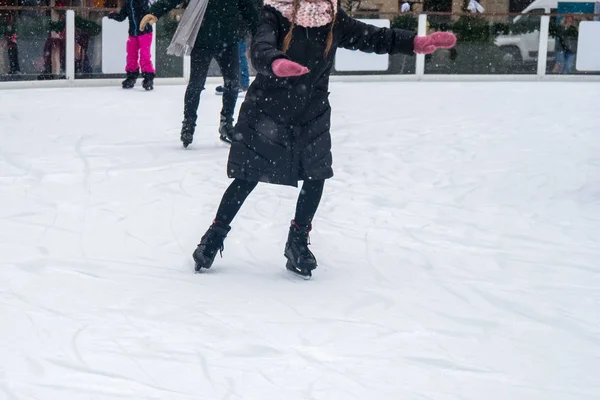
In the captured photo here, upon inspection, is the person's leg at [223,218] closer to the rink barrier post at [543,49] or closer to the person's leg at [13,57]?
the person's leg at [13,57]

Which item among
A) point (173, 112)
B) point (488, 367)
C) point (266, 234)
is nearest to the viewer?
point (488, 367)

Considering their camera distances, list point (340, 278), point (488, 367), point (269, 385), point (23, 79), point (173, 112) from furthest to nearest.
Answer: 1. point (23, 79)
2. point (173, 112)
3. point (340, 278)
4. point (488, 367)
5. point (269, 385)

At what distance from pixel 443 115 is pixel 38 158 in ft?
13.9

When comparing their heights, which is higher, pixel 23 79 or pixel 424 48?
pixel 424 48

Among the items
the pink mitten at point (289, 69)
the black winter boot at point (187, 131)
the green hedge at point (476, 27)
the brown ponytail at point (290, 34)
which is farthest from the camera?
the green hedge at point (476, 27)

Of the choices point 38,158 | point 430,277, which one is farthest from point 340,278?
point 38,158

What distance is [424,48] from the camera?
3707 millimetres

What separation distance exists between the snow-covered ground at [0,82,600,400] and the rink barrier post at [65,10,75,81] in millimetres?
4030

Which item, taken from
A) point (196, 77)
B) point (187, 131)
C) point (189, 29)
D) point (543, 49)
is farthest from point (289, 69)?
point (543, 49)

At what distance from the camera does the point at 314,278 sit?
3986 millimetres

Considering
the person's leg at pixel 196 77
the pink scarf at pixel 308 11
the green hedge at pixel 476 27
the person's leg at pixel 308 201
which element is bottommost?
the person's leg at pixel 308 201

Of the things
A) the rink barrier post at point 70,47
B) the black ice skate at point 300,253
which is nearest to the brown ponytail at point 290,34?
the black ice skate at point 300,253

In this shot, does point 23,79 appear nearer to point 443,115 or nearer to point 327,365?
point 443,115

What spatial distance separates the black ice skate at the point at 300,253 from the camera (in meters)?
3.91
